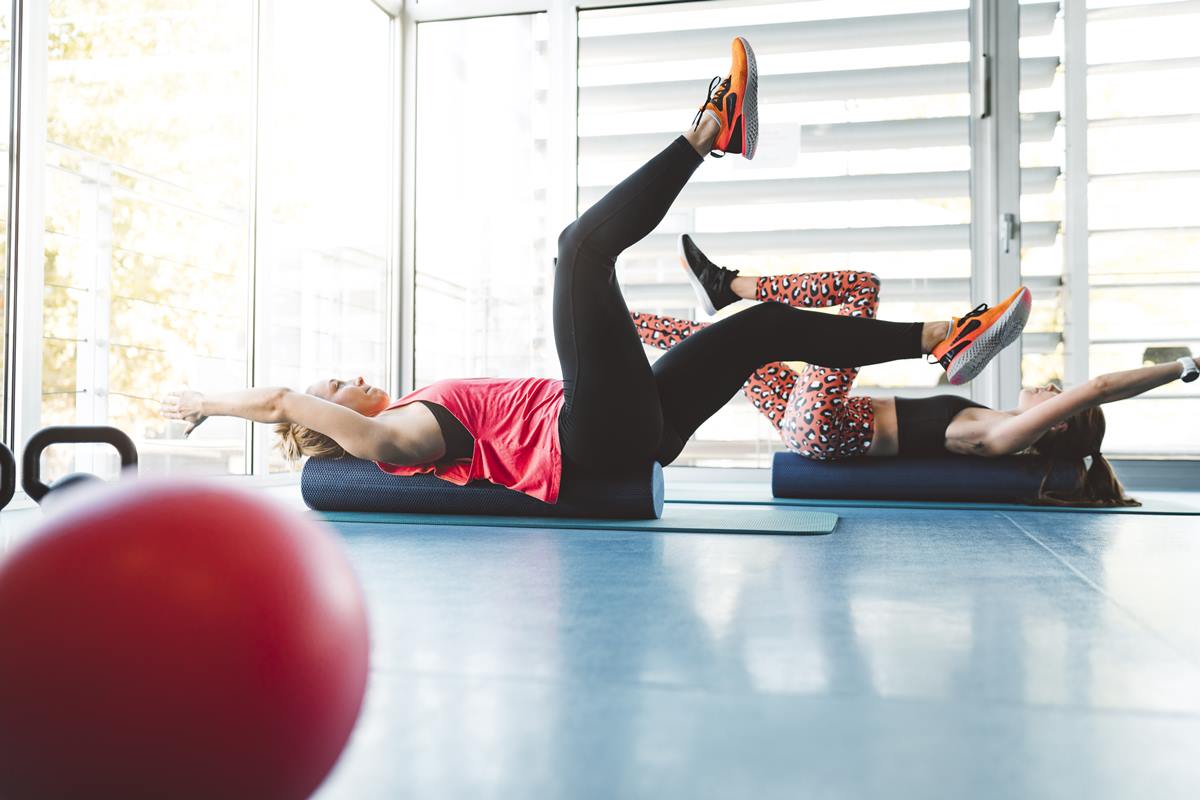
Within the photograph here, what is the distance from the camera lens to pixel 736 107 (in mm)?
2406

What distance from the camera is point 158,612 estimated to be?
65cm

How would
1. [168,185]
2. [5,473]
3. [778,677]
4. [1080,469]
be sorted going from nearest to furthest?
[778,677] → [5,473] → [1080,469] → [168,185]

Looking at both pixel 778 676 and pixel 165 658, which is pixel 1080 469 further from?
pixel 165 658

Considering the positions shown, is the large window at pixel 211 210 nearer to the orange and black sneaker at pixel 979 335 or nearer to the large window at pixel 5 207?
the large window at pixel 5 207

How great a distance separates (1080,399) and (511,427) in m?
1.76

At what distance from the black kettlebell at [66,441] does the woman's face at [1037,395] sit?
2769 mm

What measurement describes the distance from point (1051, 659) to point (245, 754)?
0.97m

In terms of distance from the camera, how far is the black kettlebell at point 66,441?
137 centimetres

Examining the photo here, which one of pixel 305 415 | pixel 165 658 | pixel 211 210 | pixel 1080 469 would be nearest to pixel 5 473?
pixel 305 415

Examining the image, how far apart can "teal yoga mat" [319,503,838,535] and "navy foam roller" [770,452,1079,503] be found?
1.41 feet

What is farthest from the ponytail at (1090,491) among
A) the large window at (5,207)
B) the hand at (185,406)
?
the large window at (5,207)

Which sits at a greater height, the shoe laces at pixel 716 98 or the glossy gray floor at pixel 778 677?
the shoe laces at pixel 716 98

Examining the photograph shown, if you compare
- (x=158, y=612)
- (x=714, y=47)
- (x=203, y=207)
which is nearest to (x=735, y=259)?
(x=714, y=47)

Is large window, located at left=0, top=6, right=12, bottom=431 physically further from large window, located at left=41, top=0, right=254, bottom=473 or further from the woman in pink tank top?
large window, located at left=41, top=0, right=254, bottom=473
